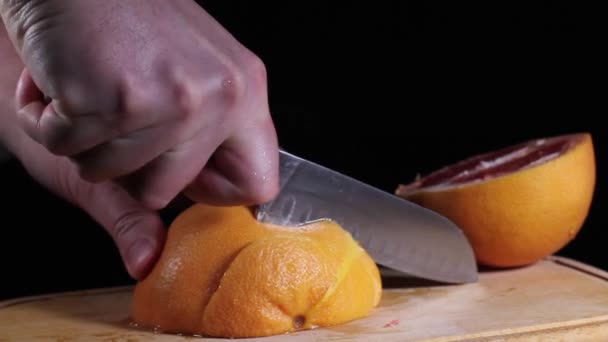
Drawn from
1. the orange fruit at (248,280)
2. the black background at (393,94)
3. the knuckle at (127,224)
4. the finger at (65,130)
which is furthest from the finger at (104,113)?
the black background at (393,94)

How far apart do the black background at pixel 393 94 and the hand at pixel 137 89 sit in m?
0.82

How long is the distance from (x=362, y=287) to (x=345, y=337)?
0.13m

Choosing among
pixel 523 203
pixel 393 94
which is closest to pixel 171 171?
pixel 523 203

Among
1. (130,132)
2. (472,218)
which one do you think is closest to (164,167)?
(130,132)

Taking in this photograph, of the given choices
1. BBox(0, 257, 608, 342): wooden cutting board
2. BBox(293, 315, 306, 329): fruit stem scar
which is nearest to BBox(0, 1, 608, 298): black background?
BBox(0, 257, 608, 342): wooden cutting board

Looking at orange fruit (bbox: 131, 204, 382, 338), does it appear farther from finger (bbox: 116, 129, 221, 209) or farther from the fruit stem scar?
finger (bbox: 116, 129, 221, 209)

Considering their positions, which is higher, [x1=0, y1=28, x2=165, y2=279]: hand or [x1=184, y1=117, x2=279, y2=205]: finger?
[x1=184, y1=117, x2=279, y2=205]: finger

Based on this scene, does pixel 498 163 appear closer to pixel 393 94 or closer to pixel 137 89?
pixel 393 94

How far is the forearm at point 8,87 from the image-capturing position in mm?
1681

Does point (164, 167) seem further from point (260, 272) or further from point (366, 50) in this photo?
point (366, 50)

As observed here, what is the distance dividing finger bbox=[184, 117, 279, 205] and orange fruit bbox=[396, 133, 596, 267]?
49 cm

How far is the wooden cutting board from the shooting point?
3.96 ft

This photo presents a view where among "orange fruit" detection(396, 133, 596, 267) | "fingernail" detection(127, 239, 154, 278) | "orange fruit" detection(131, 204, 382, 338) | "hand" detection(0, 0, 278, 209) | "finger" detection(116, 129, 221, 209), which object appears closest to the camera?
"hand" detection(0, 0, 278, 209)

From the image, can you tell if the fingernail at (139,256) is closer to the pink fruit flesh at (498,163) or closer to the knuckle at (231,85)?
the knuckle at (231,85)
